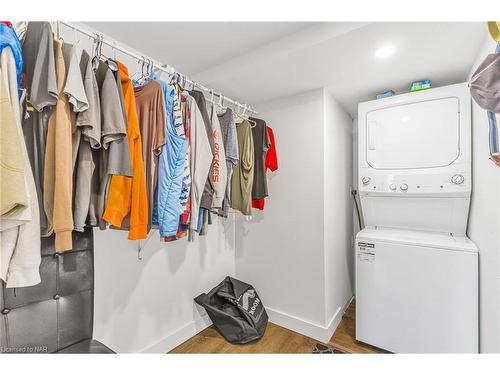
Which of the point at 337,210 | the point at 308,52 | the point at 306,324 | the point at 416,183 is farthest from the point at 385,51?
the point at 306,324

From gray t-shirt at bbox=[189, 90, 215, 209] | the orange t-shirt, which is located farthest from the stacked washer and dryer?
the orange t-shirt

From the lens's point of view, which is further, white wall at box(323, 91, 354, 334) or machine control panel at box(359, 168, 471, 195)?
white wall at box(323, 91, 354, 334)

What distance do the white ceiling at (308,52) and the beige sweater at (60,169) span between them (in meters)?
0.88

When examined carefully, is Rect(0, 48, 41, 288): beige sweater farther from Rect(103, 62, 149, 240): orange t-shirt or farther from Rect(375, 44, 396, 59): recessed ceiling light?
Rect(375, 44, 396, 59): recessed ceiling light

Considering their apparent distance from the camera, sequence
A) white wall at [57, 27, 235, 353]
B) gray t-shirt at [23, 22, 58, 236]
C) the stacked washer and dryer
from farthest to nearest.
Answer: the stacked washer and dryer → white wall at [57, 27, 235, 353] → gray t-shirt at [23, 22, 58, 236]

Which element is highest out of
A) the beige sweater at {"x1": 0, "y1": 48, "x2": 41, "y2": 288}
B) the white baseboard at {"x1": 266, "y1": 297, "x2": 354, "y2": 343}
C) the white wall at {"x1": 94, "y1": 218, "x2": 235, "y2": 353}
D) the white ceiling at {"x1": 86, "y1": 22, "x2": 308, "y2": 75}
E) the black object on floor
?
the white ceiling at {"x1": 86, "y1": 22, "x2": 308, "y2": 75}

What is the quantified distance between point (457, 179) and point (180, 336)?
7.89 ft

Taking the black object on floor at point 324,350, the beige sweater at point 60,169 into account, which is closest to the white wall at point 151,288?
the beige sweater at point 60,169

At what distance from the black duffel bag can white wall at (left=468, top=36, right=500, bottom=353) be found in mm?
1510

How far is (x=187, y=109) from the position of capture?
131cm

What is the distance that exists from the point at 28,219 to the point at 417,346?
2.29 m

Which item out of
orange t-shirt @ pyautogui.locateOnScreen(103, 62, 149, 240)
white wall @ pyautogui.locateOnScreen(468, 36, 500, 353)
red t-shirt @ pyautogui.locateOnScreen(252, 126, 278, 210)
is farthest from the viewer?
red t-shirt @ pyautogui.locateOnScreen(252, 126, 278, 210)

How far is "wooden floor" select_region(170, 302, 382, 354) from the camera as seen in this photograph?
5.98ft

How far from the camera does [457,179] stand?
1633mm
